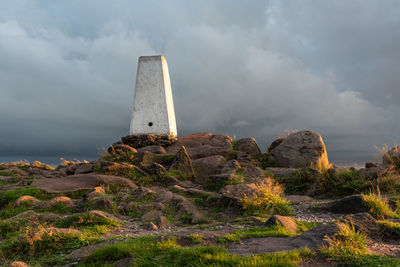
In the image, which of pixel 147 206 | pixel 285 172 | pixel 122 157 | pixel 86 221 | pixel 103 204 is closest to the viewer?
pixel 86 221

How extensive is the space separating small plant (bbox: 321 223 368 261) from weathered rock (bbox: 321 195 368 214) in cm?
338

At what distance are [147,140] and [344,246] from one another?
599 inches

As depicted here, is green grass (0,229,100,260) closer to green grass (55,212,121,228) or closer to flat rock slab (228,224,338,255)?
green grass (55,212,121,228)

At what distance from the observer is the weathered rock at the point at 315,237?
4414mm

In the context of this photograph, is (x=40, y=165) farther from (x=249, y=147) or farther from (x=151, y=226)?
Answer: (x=151, y=226)

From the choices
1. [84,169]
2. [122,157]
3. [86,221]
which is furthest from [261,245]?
[84,169]

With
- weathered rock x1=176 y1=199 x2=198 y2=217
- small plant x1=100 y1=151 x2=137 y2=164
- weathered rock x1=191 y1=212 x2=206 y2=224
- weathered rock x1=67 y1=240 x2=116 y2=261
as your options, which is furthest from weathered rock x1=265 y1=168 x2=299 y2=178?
weathered rock x1=67 y1=240 x2=116 y2=261

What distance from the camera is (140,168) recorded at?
45.0 ft

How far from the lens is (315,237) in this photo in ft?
15.2

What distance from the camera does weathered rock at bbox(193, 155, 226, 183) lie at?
44.6ft

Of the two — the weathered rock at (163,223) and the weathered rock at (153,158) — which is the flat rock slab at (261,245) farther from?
the weathered rock at (153,158)

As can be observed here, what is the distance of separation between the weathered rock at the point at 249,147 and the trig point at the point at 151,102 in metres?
4.66

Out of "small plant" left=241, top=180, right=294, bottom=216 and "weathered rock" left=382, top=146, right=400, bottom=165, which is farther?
"weathered rock" left=382, top=146, right=400, bottom=165

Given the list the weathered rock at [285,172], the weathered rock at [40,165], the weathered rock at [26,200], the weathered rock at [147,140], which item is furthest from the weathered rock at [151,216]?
the weathered rock at [40,165]
